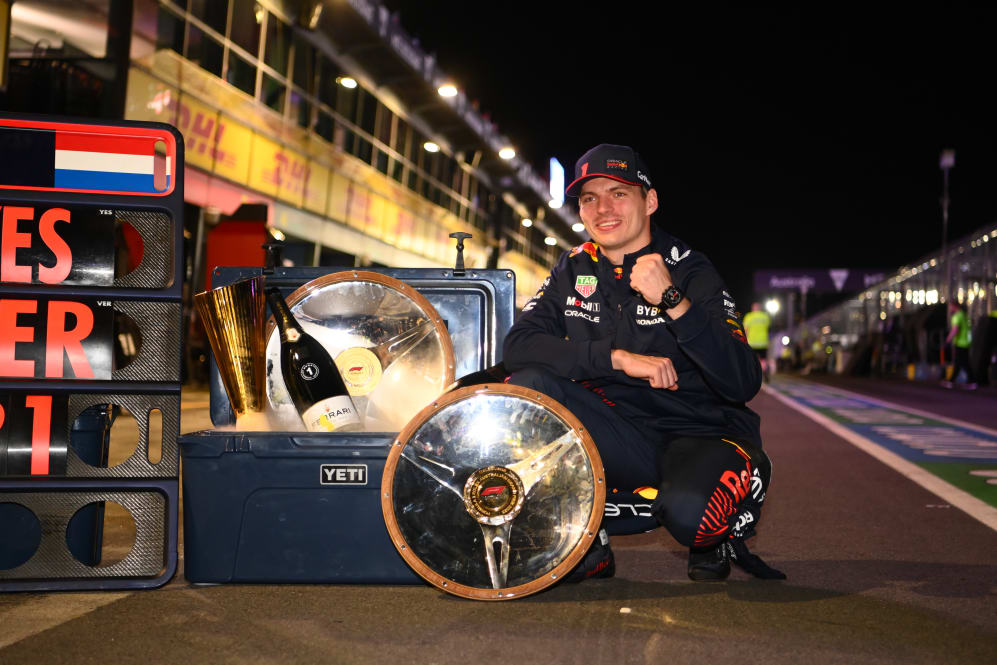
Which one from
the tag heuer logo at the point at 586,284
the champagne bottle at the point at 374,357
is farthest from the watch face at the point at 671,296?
the champagne bottle at the point at 374,357

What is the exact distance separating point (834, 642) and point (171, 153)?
269cm

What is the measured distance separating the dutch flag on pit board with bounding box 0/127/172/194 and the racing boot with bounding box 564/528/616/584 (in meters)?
1.99

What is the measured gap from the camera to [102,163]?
3420mm

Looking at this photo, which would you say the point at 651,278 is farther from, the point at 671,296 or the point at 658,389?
the point at 658,389

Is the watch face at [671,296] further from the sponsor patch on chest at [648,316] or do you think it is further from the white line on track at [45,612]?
the white line on track at [45,612]

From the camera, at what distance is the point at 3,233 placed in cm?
325

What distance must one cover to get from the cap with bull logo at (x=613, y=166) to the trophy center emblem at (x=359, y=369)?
1.13 m

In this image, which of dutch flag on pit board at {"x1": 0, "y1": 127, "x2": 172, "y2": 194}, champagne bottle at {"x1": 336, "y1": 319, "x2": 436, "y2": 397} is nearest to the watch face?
champagne bottle at {"x1": 336, "y1": 319, "x2": 436, "y2": 397}

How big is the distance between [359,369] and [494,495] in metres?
1.18

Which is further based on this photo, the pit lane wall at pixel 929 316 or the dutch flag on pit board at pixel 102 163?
the pit lane wall at pixel 929 316

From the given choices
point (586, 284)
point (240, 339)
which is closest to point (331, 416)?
point (240, 339)

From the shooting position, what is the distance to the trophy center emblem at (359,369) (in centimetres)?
401

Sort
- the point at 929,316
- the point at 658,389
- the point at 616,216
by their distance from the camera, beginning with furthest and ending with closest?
the point at 929,316, the point at 616,216, the point at 658,389

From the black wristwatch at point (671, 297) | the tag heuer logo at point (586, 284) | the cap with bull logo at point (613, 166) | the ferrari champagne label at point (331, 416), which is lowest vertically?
the ferrari champagne label at point (331, 416)
